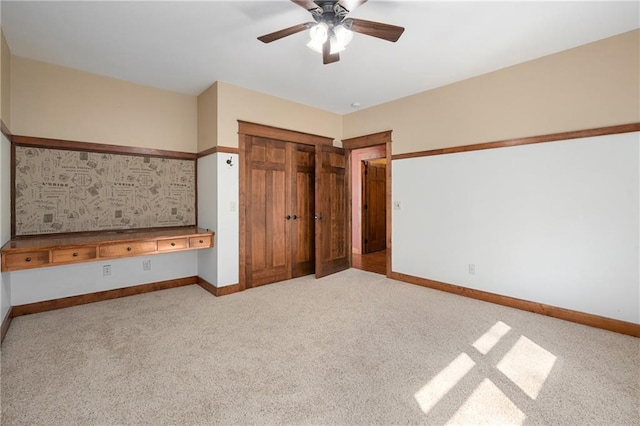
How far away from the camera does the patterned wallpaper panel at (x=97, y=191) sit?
2998 millimetres

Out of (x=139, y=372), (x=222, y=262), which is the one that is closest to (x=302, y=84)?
(x=222, y=262)

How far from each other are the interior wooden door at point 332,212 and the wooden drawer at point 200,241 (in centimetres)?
154

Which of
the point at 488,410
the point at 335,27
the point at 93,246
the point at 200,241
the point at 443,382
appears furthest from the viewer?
the point at 200,241

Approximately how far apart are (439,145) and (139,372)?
3879mm

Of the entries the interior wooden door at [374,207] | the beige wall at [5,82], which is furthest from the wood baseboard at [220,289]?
the interior wooden door at [374,207]

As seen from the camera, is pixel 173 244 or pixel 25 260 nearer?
pixel 25 260

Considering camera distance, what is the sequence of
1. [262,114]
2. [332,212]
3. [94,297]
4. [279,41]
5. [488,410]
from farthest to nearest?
[332,212]
[262,114]
[94,297]
[279,41]
[488,410]

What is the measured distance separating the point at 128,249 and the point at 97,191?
2.99ft

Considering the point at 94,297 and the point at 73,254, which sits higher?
the point at 73,254

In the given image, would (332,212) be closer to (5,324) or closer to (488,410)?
(488,410)

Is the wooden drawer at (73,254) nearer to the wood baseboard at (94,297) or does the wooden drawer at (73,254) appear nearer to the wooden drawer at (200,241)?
the wood baseboard at (94,297)

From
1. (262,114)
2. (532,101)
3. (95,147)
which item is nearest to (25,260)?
(95,147)

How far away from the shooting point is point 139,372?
1.98 meters

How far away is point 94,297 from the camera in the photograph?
3.32m
